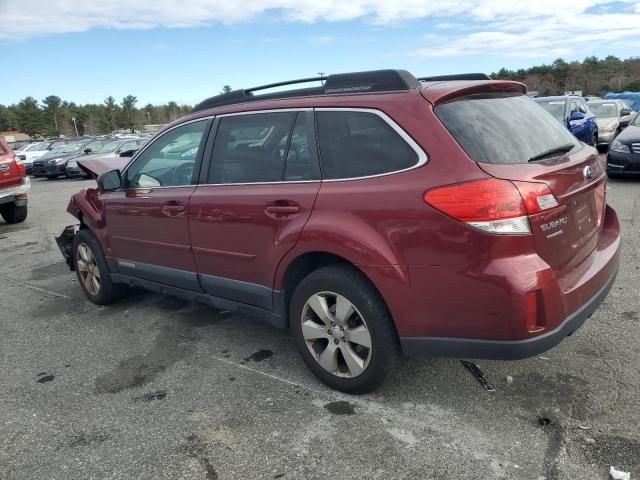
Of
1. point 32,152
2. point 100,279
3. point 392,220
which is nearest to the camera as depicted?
point 392,220

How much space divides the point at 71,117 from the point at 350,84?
96352mm

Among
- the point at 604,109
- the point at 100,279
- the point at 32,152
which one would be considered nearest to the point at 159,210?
the point at 100,279

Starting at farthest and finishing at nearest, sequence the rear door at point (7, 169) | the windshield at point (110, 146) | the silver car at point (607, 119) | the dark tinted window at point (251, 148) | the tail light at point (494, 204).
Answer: the windshield at point (110, 146)
the silver car at point (607, 119)
the rear door at point (7, 169)
the dark tinted window at point (251, 148)
the tail light at point (494, 204)

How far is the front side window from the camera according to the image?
4.00 meters

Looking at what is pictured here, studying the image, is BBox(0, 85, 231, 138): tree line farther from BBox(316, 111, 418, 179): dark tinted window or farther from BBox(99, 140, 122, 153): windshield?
BBox(316, 111, 418, 179): dark tinted window

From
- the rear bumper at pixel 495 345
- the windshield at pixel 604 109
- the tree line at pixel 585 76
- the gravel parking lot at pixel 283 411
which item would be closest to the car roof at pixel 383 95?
the rear bumper at pixel 495 345

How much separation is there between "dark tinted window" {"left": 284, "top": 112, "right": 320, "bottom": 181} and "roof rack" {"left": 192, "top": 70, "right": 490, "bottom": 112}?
23cm

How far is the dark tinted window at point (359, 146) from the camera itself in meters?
2.82

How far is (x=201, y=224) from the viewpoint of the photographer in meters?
3.77

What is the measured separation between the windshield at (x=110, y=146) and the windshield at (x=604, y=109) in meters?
16.8

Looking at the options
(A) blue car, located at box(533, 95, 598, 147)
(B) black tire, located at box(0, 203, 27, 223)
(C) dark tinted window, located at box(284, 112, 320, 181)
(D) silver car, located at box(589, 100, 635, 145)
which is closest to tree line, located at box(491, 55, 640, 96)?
(D) silver car, located at box(589, 100, 635, 145)

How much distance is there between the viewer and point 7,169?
32.9 ft

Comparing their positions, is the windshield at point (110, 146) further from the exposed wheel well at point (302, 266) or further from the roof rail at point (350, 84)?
the exposed wheel well at point (302, 266)

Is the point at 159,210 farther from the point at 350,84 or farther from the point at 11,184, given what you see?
the point at 11,184
